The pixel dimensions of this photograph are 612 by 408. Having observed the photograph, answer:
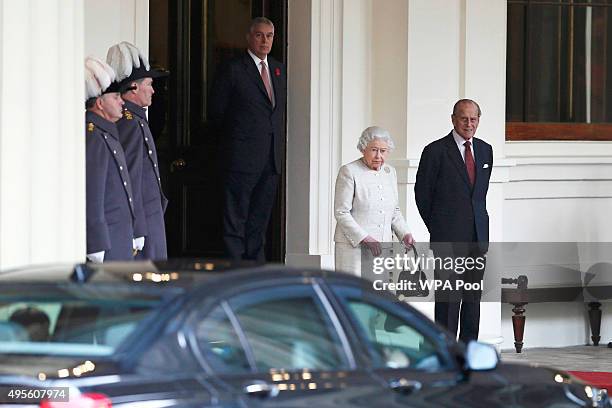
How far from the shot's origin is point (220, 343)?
497 centimetres

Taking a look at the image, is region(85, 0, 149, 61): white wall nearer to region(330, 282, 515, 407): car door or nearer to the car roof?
region(330, 282, 515, 407): car door

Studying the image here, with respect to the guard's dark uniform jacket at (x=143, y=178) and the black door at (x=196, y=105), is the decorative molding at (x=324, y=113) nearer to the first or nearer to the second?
the black door at (x=196, y=105)

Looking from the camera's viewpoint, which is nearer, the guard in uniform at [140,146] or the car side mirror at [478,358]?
the car side mirror at [478,358]

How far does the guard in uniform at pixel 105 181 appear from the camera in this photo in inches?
323

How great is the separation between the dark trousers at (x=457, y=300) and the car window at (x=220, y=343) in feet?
18.9

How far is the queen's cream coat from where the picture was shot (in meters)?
10.2

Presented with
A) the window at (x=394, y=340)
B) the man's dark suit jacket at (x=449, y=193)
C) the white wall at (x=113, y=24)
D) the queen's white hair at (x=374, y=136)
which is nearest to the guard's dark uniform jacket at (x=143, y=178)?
the white wall at (x=113, y=24)

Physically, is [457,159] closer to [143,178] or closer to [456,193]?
[456,193]

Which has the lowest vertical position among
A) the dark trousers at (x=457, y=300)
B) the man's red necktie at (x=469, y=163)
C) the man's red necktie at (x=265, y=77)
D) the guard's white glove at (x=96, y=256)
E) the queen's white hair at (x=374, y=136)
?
the dark trousers at (x=457, y=300)

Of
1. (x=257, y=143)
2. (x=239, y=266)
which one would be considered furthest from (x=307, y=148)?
(x=239, y=266)

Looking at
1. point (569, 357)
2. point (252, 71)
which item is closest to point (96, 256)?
point (252, 71)

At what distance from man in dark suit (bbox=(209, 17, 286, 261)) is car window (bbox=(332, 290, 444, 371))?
17.8ft

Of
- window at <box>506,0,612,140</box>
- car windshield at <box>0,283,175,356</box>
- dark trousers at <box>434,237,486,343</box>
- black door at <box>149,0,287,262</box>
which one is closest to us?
car windshield at <box>0,283,175,356</box>

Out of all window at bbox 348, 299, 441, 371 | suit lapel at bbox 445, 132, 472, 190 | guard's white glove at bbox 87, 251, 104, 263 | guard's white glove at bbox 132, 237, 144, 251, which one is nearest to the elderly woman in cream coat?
suit lapel at bbox 445, 132, 472, 190
